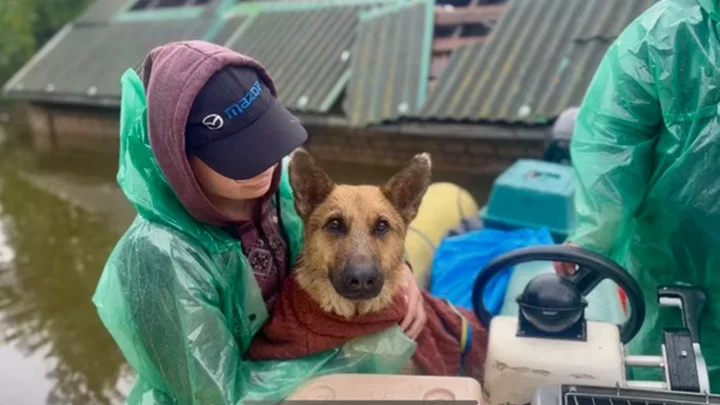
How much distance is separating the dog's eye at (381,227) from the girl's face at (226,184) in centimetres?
33

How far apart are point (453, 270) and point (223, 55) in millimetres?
1574

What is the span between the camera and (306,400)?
1503 mm

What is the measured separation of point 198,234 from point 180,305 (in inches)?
7.3

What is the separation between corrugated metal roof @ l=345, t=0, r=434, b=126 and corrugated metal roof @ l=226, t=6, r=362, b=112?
0.62 feet

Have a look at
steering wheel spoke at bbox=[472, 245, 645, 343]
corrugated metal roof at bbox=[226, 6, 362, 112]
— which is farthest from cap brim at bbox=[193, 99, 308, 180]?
corrugated metal roof at bbox=[226, 6, 362, 112]

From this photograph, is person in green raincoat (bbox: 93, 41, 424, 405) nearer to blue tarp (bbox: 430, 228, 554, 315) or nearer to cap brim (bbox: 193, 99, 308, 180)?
cap brim (bbox: 193, 99, 308, 180)

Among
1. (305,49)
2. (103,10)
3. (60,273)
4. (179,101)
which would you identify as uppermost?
(103,10)

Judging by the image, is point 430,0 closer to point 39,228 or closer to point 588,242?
point 39,228

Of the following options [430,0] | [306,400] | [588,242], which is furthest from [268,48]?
[306,400]

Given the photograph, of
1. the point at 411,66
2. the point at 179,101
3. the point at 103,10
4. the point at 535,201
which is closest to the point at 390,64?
the point at 411,66

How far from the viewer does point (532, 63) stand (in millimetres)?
5523

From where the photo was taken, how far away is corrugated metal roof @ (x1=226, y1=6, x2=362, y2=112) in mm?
6228

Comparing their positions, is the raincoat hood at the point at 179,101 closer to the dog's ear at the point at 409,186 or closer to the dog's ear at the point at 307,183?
the dog's ear at the point at 307,183

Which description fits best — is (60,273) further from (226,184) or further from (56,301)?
(226,184)
